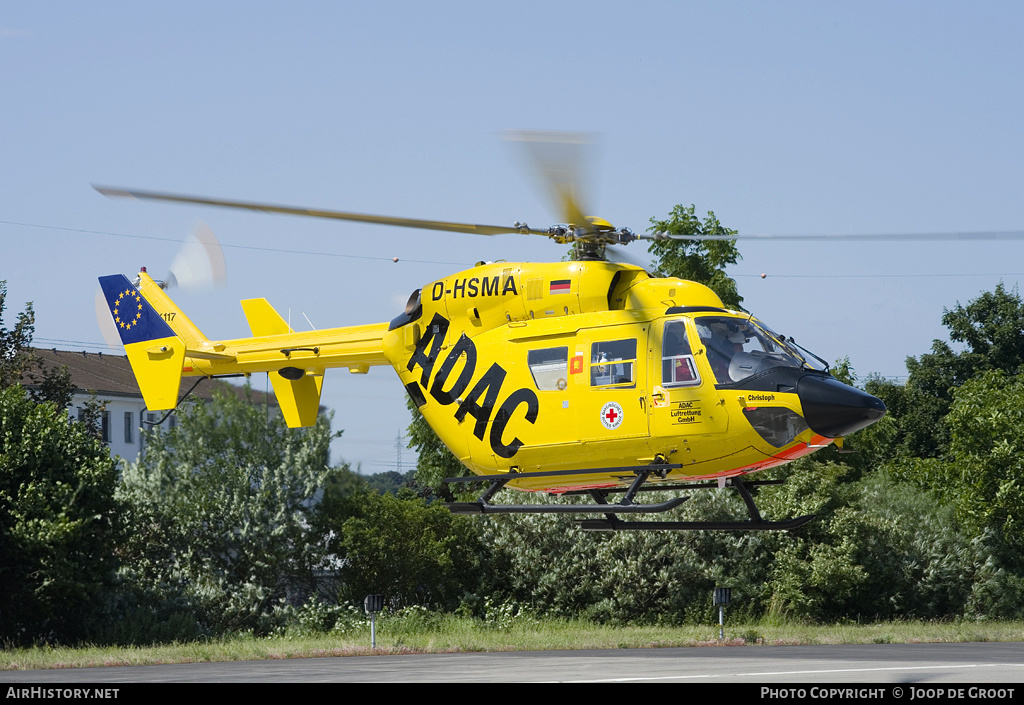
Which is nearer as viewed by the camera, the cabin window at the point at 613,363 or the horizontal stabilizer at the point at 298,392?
the cabin window at the point at 613,363

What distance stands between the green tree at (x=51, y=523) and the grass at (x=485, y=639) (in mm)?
1806

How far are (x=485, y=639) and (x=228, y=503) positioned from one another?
412 inches

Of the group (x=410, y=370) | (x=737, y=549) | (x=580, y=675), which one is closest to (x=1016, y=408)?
(x=737, y=549)

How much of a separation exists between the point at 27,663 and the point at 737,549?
22.5 meters

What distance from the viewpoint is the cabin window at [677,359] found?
1541 centimetres

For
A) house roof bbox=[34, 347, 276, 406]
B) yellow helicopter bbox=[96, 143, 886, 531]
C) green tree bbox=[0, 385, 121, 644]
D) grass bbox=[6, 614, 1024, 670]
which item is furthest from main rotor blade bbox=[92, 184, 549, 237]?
house roof bbox=[34, 347, 276, 406]

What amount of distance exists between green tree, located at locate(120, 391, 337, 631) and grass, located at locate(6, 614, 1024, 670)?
236 cm

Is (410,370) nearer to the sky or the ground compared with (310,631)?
nearer to the sky

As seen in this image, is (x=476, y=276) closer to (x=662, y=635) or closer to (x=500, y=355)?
(x=500, y=355)

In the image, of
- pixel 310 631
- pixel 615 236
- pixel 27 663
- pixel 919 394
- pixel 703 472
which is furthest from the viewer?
pixel 919 394

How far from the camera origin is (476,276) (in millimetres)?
17562

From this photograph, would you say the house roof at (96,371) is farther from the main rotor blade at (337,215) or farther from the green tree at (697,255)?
the main rotor blade at (337,215)

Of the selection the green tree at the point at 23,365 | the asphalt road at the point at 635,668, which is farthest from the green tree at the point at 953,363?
the green tree at the point at 23,365

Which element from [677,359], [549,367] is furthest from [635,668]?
[677,359]
